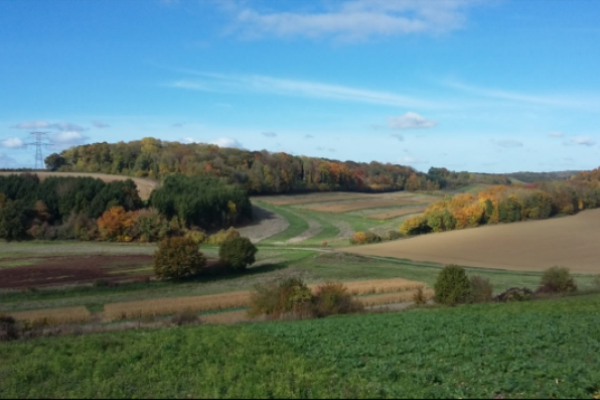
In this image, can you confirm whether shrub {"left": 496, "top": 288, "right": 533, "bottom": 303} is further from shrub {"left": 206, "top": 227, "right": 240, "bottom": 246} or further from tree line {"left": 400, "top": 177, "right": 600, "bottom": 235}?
tree line {"left": 400, "top": 177, "right": 600, "bottom": 235}

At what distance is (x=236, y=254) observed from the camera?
45156 mm

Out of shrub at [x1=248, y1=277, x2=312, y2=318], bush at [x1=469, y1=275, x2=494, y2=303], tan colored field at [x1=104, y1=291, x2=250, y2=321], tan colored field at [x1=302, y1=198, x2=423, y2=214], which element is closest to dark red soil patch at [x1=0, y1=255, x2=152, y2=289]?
tan colored field at [x1=104, y1=291, x2=250, y2=321]

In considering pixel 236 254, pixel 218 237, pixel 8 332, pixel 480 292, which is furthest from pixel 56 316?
pixel 218 237

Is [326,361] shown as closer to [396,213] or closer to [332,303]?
[332,303]

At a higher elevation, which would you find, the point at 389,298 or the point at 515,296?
the point at 515,296

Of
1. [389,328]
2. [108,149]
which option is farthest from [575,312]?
[108,149]

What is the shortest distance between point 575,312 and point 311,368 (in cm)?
1194

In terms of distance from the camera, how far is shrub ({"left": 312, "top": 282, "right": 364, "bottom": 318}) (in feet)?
78.2

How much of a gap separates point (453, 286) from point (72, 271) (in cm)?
3052

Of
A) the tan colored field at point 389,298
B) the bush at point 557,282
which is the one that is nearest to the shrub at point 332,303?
the tan colored field at point 389,298

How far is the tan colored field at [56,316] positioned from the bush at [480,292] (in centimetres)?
1883

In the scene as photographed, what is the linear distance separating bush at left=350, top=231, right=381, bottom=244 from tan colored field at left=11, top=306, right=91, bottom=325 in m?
43.8

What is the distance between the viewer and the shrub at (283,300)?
2328 centimetres

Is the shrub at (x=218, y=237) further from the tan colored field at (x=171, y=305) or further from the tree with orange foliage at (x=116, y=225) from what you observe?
the tan colored field at (x=171, y=305)
